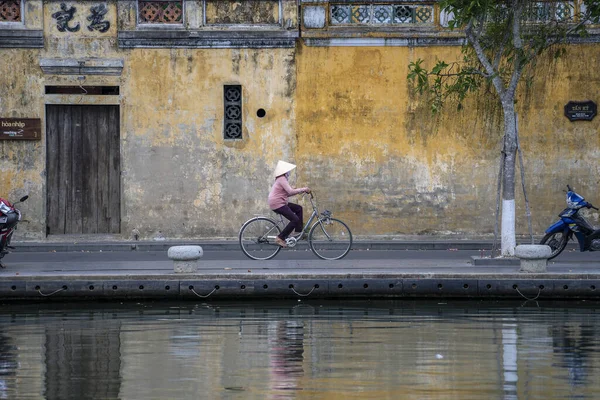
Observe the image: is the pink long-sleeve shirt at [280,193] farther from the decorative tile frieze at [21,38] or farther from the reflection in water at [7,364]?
the reflection in water at [7,364]

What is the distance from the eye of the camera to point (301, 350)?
1353 centimetres

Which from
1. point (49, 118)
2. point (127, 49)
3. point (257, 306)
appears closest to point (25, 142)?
point (49, 118)

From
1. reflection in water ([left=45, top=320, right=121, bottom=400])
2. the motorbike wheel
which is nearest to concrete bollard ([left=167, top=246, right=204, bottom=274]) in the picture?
reflection in water ([left=45, top=320, right=121, bottom=400])

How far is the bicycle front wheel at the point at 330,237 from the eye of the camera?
20828mm

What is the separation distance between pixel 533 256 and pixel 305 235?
4.74m

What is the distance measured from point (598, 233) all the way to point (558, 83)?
15.9ft

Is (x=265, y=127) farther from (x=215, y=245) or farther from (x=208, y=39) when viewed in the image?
(x=215, y=245)

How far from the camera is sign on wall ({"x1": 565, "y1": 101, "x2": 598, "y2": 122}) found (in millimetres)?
24906

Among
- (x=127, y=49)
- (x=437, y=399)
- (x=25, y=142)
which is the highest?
(x=127, y=49)

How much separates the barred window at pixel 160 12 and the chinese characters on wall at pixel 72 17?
655mm

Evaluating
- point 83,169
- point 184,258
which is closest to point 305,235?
point 184,258

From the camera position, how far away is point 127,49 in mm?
24750

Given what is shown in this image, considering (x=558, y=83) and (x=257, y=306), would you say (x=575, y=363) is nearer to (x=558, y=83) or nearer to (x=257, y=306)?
(x=257, y=306)

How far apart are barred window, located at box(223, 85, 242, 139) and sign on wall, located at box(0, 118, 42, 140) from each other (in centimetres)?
341
